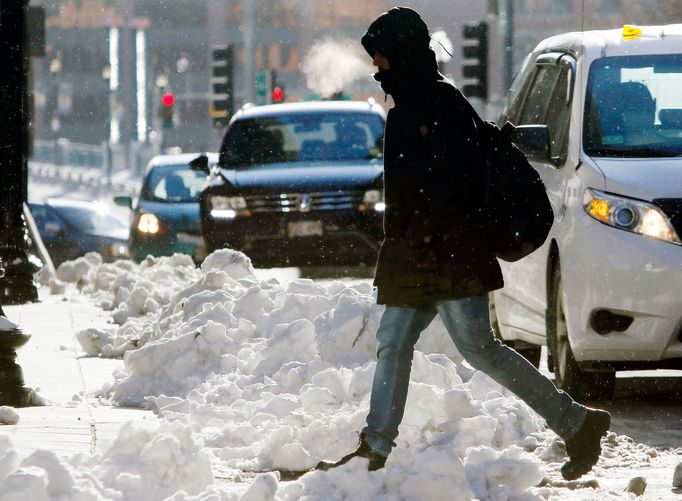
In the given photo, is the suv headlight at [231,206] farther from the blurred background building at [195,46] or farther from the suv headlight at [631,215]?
the blurred background building at [195,46]

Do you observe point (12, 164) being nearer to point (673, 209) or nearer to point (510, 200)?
point (673, 209)

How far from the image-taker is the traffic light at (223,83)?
3275 centimetres

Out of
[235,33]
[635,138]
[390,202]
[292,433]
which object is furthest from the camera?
[235,33]

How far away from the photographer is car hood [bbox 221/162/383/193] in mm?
16453

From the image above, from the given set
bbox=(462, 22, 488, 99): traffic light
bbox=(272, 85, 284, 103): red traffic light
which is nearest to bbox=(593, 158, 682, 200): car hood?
bbox=(462, 22, 488, 99): traffic light

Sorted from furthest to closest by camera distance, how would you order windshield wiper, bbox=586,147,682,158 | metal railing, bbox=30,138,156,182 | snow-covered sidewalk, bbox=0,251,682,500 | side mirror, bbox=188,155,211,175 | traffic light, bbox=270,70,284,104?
metal railing, bbox=30,138,156,182, traffic light, bbox=270,70,284,104, side mirror, bbox=188,155,211,175, windshield wiper, bbox=586,147,682,158, snow-covered sidewalk, bbox=0,251,682,500

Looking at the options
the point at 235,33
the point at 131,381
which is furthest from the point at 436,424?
the point at 235,33

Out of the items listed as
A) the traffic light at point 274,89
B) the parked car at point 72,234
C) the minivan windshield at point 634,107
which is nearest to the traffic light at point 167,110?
the traffic light at point 274,89

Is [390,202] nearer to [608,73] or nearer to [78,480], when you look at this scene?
[78,480]

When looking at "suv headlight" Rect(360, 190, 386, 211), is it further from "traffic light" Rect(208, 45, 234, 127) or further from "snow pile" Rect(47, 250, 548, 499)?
"traffic light" Rect(208, 45, 234, 127)

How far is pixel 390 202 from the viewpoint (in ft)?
19.2

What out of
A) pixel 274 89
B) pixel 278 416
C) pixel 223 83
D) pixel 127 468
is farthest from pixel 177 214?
pixel 274 89

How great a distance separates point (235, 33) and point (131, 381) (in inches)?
3878

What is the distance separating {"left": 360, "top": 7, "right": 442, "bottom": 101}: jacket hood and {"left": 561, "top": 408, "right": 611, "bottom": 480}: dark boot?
1331 millimetres
